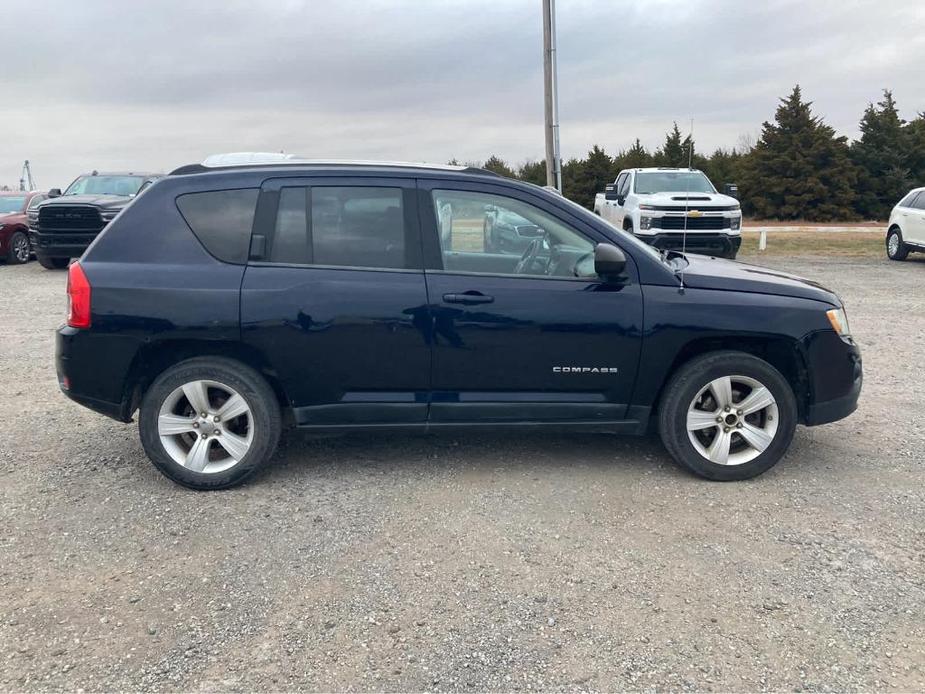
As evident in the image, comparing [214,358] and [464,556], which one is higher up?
[214,358]

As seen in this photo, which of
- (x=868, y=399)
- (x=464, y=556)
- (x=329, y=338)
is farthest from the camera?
(x=868, y=399)

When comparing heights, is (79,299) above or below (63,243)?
below

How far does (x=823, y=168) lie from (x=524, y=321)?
121ft

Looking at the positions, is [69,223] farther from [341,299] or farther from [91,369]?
[341,299]

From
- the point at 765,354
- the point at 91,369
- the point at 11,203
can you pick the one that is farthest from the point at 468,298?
the point at 11,203

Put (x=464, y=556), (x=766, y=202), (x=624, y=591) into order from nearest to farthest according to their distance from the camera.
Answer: (x=624, y=591) < (x=464, y=556) < (x=766, y=202)

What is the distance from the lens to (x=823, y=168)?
3653cm

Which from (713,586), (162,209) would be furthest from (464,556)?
(162,209)

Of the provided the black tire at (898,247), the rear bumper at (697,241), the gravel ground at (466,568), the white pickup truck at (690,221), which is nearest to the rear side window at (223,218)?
the gravel ground at (466,568)

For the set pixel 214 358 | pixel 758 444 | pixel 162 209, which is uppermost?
pixel 162 209

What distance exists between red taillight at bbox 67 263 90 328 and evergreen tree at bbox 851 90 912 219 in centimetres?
3851

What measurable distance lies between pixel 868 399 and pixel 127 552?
18.2 feet

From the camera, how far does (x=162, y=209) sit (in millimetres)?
4586

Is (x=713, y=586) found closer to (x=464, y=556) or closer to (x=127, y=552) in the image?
(x=464, y=556)
